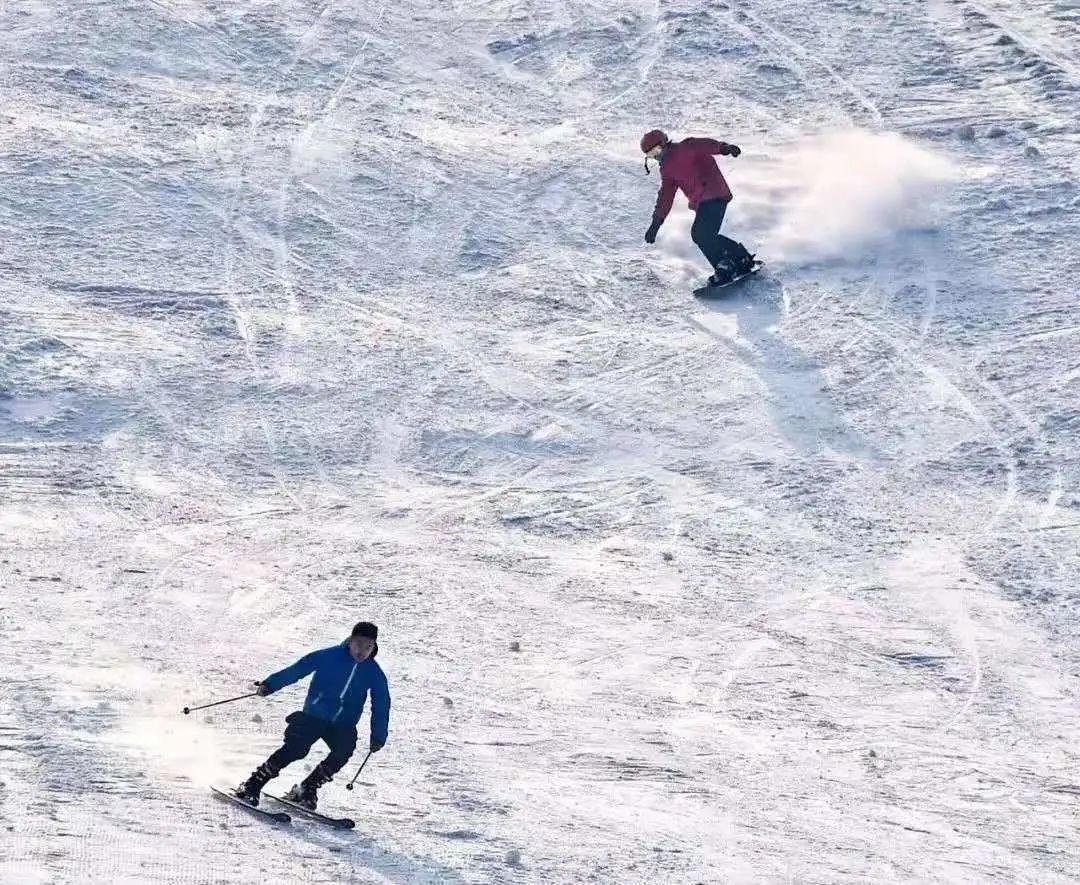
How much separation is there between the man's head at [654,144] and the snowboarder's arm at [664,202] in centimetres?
28

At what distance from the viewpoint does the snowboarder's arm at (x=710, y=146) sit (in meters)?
16.1

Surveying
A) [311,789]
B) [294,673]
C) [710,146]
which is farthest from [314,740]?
[710,146]

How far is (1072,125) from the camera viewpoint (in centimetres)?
1848

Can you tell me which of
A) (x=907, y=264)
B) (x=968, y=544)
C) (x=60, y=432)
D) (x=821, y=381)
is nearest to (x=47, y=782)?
(x=60, y=432)

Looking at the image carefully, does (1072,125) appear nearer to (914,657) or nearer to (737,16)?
(737,16)

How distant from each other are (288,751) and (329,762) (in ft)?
0.78

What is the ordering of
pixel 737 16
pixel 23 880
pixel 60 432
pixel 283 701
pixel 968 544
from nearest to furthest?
pixel 23 880 < pixel 283 701 < pixel 968 544 < pixel 60 432 < pixel 737 16

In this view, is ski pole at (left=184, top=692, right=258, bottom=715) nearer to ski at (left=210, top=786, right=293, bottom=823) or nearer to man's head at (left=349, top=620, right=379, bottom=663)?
ski at (left=210, top=786, right=293, bottom=823)

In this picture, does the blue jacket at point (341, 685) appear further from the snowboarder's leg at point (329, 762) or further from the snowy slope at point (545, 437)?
the snowy slope at point (545, 437)

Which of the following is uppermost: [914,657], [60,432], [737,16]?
[737,16]

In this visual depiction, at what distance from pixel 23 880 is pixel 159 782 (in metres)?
1.22

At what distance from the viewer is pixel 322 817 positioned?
10055 millimetres

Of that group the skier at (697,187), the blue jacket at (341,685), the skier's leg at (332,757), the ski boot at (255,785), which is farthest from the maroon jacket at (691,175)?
the ski boot at (255,785)

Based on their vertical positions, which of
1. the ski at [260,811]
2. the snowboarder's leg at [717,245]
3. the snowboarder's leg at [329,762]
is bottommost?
the ski at [260,811]
